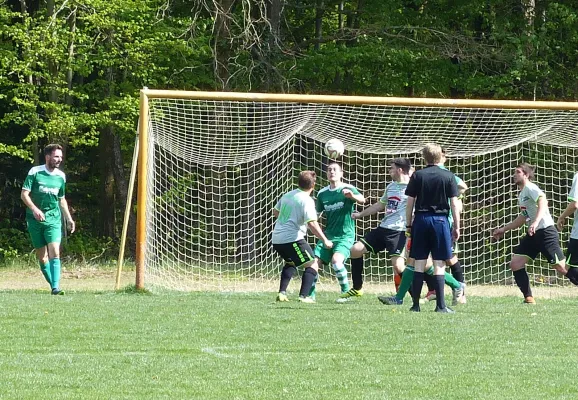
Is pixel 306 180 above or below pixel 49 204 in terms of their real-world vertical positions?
above

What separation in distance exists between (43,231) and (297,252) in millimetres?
3391

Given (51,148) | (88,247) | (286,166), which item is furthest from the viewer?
(88,247)

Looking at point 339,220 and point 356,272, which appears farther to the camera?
point 356,272

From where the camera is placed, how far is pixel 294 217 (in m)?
12.5

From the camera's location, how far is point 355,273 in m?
13.6

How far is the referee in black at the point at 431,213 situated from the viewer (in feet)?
36.9

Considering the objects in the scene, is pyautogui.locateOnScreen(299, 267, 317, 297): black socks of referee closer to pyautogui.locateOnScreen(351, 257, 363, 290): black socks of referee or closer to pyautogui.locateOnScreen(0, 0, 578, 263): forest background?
pyautogui.locateOnScreen(351, 257, 363, 290): black socks of referee

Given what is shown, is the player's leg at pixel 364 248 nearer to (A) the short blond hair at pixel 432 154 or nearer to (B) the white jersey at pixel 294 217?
(B) the white jersey at pixel 294 217

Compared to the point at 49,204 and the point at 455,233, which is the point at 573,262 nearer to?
the point at 455,233

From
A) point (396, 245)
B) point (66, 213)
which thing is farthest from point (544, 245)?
point (66, 213)

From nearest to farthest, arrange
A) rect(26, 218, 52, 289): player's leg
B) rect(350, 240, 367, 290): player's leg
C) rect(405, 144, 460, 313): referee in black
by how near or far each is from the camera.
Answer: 1. rect(405, 144, 460, 313): referee in black
2. rect(350, 240, 367, 290): player's leg
3. rect(26, 218, 52, 289): player's leg

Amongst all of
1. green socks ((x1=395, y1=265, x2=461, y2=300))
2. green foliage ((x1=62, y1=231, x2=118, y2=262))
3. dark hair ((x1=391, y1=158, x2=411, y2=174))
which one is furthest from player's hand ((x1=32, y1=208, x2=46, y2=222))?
green foliage ((x1=62, y1=231, x2=118, y2=262))

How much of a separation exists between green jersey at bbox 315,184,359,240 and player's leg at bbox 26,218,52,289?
136 inches

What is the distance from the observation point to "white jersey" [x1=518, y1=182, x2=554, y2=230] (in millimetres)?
12742
